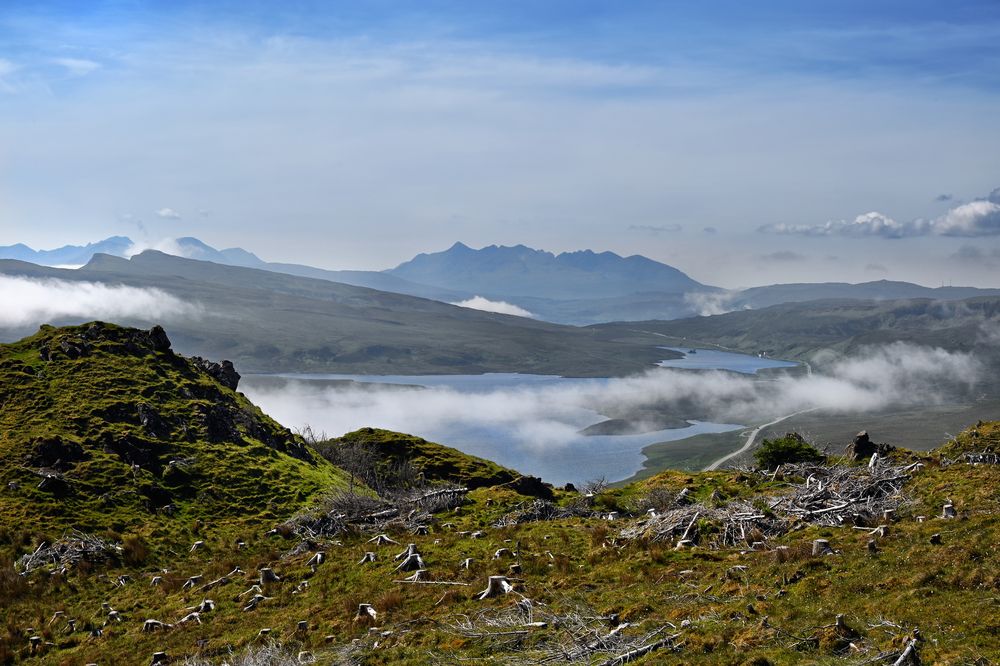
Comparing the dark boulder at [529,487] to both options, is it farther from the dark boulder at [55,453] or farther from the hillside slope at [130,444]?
the dark boulder at [55,453]

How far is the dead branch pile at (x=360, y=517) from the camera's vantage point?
34.4 m

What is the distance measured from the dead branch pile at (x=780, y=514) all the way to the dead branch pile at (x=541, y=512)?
615 centimetres

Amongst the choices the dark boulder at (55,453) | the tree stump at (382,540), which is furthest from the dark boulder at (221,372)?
the tree stump at (382,540)

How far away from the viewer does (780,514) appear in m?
29.4

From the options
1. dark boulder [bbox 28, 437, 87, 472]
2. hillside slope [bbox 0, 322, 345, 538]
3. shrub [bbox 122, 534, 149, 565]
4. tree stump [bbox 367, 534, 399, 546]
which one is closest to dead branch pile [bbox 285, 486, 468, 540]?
tree stump [bbox 367, 534, 399, 546]

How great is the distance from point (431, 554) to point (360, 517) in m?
8.45

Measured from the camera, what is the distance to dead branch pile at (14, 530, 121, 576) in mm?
31250

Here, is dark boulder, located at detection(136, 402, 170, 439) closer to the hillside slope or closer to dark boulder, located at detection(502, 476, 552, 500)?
the hillside slope

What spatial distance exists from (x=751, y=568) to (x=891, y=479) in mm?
12504

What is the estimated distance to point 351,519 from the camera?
35812 mm

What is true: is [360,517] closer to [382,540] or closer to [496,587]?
[382,540]

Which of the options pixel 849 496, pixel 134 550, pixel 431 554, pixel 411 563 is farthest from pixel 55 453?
pixel 849 496

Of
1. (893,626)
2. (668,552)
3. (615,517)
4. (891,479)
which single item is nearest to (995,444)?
(891,479)

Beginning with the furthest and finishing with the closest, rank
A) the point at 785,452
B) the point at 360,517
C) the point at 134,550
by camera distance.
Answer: the point at 785,452 < the point at 360,517 < the point at 134,550
